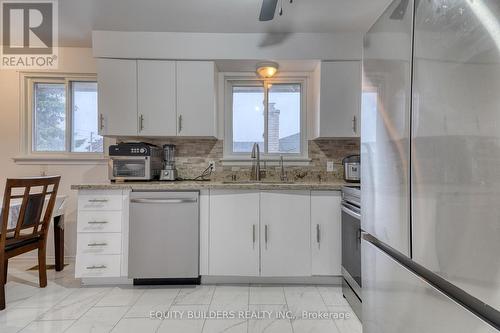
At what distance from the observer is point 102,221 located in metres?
2.36

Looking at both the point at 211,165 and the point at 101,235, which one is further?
the point at 211,165

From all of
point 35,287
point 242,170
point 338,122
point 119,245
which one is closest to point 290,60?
point 338,122

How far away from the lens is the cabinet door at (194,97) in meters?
2.71

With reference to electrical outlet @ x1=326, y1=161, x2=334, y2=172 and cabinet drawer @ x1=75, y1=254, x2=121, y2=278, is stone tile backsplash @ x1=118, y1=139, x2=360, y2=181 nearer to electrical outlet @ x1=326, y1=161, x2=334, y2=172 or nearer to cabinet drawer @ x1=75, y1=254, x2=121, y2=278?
electrical outlet @ x1=326, y1=161, x2=334, y2=172

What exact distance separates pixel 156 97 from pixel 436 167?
2579 millimetres

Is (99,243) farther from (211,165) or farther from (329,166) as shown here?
(329,166)

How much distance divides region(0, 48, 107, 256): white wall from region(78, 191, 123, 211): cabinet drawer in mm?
750

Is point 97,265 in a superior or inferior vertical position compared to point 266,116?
inferior

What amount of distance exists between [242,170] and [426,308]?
238cm

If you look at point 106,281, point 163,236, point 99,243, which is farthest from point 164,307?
point 99,243

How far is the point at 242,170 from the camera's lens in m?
3.04

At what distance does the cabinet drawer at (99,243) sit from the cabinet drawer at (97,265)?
4 centimetres

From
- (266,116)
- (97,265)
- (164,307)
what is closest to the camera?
(164,307)

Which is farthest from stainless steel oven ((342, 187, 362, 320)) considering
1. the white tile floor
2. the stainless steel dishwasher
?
the stainless steel dishwasher
